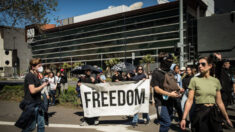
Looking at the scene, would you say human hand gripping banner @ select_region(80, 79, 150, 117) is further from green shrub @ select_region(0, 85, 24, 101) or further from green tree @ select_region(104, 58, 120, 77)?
green tree @ select_region(104, 58, 120, 77)

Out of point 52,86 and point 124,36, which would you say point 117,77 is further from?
point 124,36

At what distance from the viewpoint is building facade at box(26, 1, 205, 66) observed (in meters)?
60.3

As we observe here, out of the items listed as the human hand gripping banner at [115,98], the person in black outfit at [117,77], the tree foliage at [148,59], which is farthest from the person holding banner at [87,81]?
the tree foliage at [148,59]

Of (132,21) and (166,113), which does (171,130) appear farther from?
(132,21)

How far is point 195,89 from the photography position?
136 inches

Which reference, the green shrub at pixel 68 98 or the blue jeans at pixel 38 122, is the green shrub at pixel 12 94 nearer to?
the green shrub at pixel 68 98

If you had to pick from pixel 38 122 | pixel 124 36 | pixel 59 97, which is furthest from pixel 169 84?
pixel 124 36

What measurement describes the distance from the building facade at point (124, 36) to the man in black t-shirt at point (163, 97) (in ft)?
161

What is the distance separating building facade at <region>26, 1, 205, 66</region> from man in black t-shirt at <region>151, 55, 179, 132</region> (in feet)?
161

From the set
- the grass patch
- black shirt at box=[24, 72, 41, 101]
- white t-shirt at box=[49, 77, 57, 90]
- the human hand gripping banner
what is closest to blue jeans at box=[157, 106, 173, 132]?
black shirt at box=[24, 72, 41, 101]

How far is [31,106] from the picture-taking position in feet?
13.3

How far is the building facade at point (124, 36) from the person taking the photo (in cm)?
6028

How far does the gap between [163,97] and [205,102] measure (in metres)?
0.82

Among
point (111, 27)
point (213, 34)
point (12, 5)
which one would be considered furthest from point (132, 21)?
point (12, 5)
